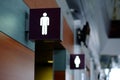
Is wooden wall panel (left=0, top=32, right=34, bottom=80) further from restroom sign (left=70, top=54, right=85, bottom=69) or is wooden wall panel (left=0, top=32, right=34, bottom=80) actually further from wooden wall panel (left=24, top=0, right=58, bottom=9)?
restroom sign (left=70, top=54, right=85, bottom=69)

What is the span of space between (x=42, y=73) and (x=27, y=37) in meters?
5.36

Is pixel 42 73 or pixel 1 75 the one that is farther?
pixel 42 73

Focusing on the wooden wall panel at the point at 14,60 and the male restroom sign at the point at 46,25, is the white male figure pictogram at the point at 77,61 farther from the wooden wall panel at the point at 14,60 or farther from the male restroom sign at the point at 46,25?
the male restroom sign at the point at 46,25

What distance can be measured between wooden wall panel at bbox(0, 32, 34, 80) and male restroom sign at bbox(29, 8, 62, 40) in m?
0.24

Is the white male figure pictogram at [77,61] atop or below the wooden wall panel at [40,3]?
below

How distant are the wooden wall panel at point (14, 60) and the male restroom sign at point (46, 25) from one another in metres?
0.24

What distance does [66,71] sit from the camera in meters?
7.20

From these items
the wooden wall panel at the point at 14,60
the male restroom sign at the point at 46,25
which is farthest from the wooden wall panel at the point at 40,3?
the wooden wall panel at the point at 14,60

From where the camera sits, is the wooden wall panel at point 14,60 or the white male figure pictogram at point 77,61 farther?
the white male figure pictogram at point 77,61

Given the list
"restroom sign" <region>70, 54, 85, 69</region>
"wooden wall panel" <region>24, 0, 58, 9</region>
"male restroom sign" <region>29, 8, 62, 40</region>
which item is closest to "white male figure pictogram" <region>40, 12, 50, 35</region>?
"male restroom sign" <region>29, 8, 62, 40</region>

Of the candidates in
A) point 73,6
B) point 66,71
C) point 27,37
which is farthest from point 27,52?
point 73,6

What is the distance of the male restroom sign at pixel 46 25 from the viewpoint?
13.6 ft

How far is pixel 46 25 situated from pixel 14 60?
657mm

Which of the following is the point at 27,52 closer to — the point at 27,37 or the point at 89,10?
the point at 27,37
